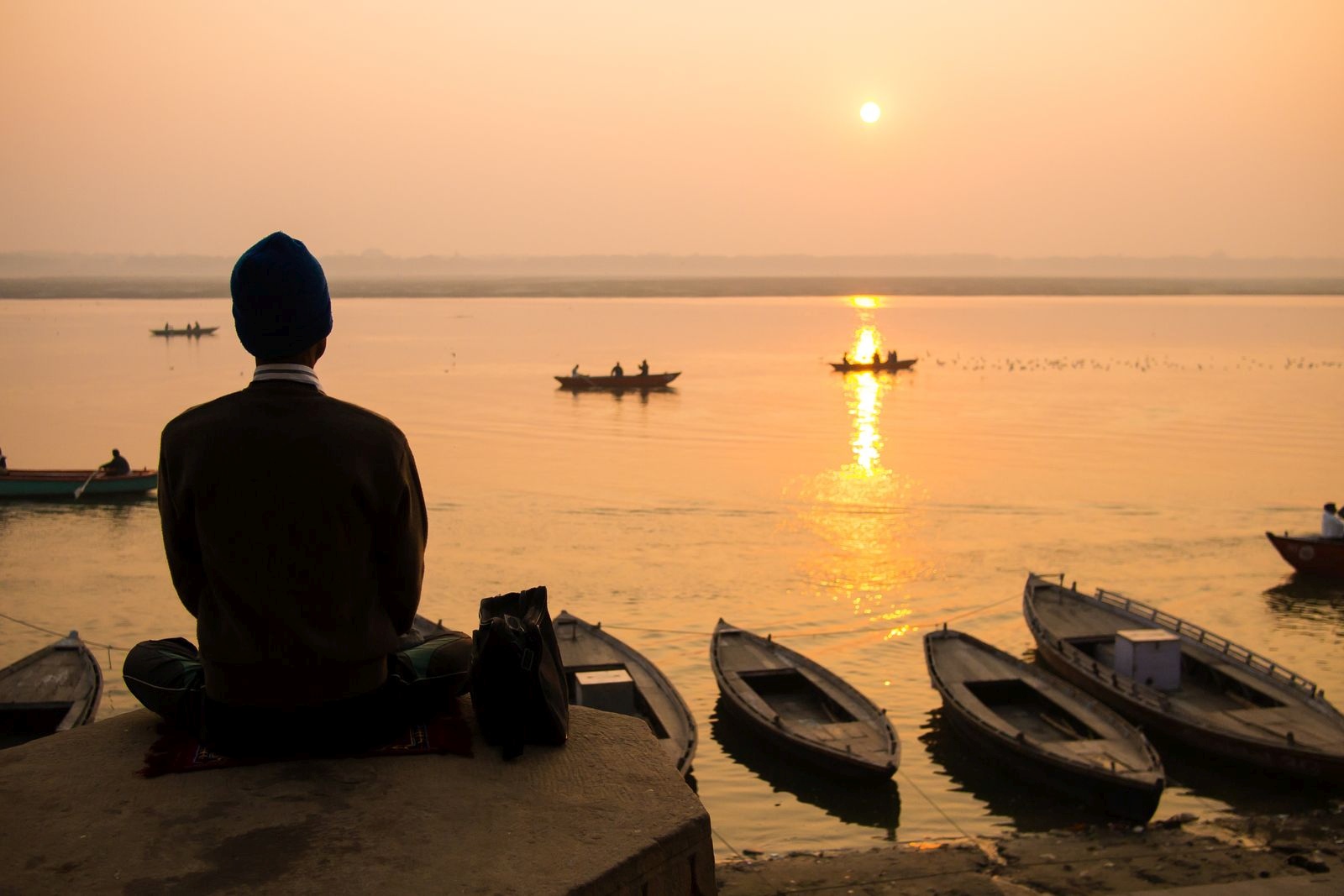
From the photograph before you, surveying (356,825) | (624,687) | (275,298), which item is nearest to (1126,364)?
(624,687)

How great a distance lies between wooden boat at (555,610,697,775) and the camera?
50.3 ft

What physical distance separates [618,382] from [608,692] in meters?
50.9

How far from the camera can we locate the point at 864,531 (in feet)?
108

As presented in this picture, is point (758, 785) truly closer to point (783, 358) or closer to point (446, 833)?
point (446, 833)

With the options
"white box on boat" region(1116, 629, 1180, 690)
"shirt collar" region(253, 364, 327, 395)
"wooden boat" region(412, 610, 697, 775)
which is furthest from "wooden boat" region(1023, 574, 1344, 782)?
"shirt collar" region(253, 364, 327, 395)

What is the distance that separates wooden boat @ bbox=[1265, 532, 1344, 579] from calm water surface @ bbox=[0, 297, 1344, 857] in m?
0.61

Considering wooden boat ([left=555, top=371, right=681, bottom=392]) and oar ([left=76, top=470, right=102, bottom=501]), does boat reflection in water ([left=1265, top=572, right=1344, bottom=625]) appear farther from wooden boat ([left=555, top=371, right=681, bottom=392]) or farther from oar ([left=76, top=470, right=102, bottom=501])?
wooden boat ([left=555, top=371, right=681, bottom=392])

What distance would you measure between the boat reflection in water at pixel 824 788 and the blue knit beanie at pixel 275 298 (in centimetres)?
1204

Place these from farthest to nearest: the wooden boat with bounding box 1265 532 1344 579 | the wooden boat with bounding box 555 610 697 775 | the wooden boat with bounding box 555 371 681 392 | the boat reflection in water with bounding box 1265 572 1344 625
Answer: the wooden boat with bounding box 555 371 681 392 → the wooden boat with bounding box 1265 532 1344 579 → the boat reflection in water with bounding box 1265 572 1344 625 → the wooden boat with bounding box 555 610 697 775

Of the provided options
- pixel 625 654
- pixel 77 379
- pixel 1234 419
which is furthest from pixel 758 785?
pixel 77 379

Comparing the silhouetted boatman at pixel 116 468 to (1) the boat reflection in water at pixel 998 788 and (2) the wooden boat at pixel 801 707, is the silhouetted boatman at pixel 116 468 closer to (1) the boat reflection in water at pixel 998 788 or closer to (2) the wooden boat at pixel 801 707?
(2) the wooden boat at pixel 801 707

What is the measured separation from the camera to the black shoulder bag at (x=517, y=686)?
463cm

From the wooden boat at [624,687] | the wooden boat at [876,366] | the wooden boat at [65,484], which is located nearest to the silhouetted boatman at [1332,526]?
the wooden boat at [624,687]

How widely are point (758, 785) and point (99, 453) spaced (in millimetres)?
39029
